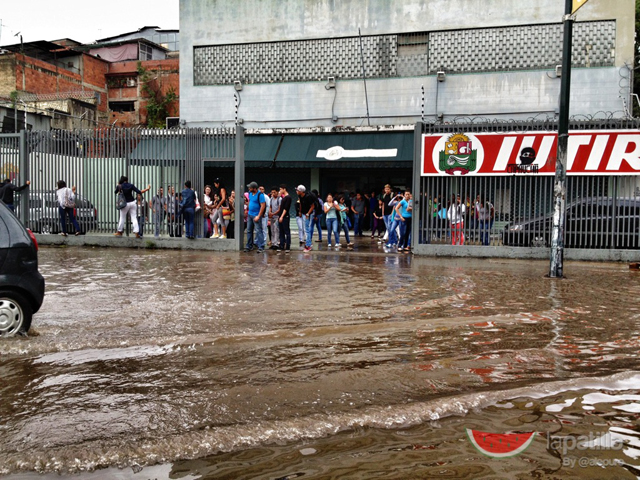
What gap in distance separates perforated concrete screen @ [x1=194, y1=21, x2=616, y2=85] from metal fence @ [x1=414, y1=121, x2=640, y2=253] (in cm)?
963

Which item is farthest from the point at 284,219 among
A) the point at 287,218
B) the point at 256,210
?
the point at 256,210

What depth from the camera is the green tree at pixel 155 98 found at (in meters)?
42.5

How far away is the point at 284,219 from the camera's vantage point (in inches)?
670

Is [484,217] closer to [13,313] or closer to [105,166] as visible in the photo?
[105,166]

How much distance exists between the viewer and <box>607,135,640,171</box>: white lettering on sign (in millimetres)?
14562

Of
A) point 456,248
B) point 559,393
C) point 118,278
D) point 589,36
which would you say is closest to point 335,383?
point 559,393

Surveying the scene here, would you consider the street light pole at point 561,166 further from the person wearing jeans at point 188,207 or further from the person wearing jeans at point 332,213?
the person wearing jeans at point 188,207

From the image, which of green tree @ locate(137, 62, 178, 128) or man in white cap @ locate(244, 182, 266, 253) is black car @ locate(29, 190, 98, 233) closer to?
man in white cap @ locate(244, 182, 266, 253)

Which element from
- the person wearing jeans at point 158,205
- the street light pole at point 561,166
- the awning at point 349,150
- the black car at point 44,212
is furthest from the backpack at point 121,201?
the street light pole at point 561,166

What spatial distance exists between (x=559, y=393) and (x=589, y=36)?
21.8 m

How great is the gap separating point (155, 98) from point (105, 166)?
2670 centimetres

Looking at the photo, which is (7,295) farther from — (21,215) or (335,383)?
(21,215)

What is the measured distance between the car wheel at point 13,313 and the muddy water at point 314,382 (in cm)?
23

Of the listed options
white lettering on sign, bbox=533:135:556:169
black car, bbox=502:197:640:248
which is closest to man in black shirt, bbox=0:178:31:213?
white lettering on sign, bbox=533:135:556:169
